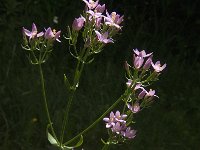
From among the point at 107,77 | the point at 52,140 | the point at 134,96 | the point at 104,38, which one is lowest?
the point at 52,140

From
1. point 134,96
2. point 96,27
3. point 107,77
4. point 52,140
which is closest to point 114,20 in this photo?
point 96,27

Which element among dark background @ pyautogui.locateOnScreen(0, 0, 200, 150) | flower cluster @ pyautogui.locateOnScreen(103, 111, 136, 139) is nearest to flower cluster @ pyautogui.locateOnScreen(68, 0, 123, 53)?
flower cluster @ pyautogui.locateOnScreen(103, 111, 136, 139)

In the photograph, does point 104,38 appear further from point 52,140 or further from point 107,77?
point 107,77

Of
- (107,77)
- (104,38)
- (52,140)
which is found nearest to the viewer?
(104,38)

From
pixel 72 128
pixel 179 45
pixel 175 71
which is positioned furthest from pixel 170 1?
pixel 72 128

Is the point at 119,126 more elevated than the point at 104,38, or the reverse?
the point at 104,38

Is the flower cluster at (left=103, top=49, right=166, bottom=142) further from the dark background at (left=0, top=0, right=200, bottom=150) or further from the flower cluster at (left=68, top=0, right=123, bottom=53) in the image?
the dark background at (left=0, top=0, right=200, bottom=150)

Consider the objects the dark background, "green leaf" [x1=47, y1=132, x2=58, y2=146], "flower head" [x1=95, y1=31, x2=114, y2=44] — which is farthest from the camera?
the dark background

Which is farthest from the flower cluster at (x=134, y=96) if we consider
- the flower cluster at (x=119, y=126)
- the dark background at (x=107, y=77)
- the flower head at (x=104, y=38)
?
the dark background at (x=107, y=77)
